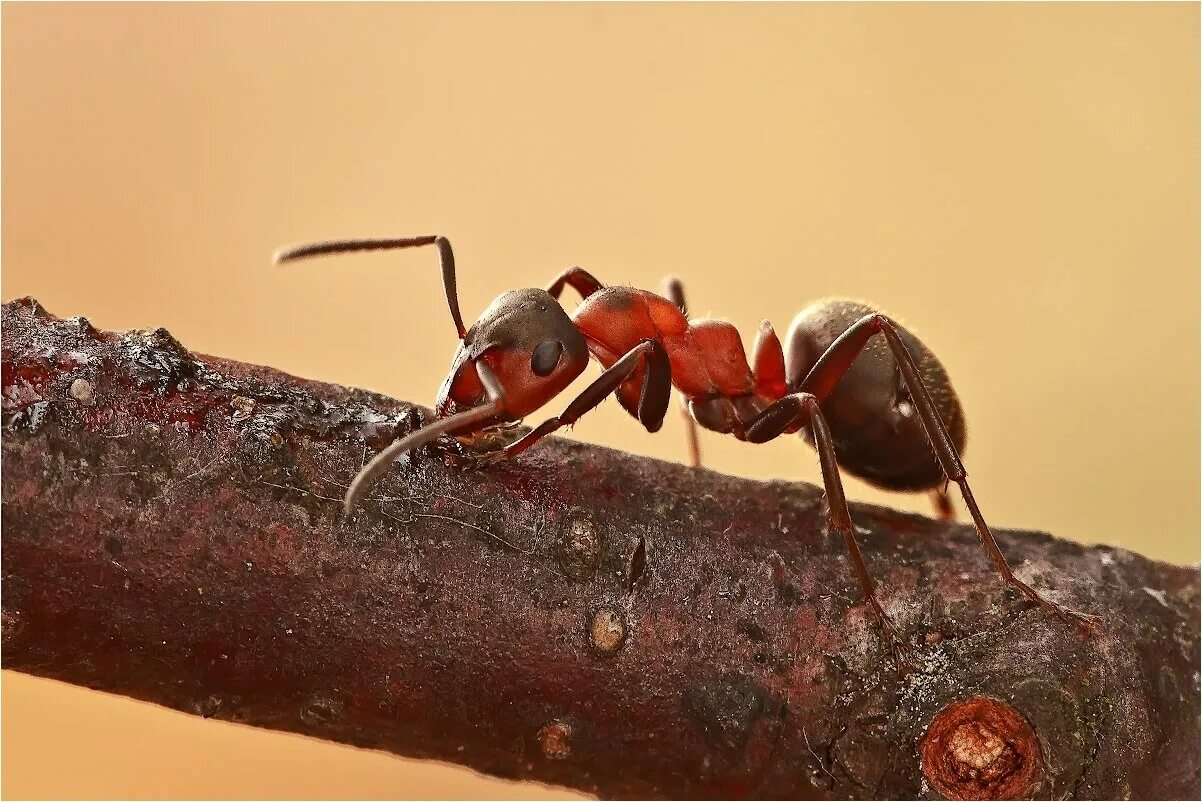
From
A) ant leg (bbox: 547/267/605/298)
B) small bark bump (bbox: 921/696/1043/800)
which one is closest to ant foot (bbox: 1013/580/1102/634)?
small bark bump (bbox: 921/696/1043/800)

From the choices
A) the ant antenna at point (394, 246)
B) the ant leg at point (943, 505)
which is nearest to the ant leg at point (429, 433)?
the ant antenna at point (394, 246)

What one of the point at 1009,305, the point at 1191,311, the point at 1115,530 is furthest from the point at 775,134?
the point at 1115,530

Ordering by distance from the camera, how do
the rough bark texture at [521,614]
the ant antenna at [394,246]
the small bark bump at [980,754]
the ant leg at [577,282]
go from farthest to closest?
1. the ant leg at [577,282]
2. the ant antenna at [394,246]
3. the small bark bump at [980,754]
4. the rough bark texture at [521,614]

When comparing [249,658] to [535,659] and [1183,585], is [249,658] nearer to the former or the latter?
[535,659]

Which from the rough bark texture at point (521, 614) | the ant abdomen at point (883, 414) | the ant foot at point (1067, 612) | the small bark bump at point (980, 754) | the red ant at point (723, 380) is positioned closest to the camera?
the rough bark texture at point (521, 614)

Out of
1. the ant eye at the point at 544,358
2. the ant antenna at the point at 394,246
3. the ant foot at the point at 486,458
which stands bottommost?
the ant foot at the point at 486,458

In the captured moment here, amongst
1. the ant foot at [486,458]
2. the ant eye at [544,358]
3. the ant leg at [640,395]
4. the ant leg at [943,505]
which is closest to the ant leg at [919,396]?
the ant leg at [640,395]

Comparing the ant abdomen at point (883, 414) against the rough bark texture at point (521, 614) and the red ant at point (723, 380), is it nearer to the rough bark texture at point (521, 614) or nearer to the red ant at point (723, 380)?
the red ant at point (723, 380)

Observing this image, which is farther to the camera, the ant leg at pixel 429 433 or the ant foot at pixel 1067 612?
the ant foot at pixel 1067 612

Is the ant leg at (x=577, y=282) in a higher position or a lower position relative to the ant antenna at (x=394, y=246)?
higher

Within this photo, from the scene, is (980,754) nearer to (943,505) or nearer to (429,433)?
(429,433)
